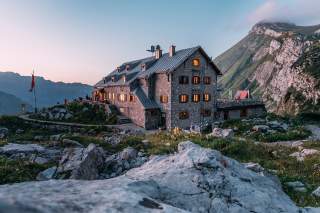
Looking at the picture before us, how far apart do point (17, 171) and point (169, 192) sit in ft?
35.9

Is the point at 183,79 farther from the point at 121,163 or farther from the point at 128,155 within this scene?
the point at 121,163

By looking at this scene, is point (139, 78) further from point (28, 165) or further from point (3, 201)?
point (3, 201)

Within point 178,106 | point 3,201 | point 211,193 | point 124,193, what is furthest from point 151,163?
point 178,106

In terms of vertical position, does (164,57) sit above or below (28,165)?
above

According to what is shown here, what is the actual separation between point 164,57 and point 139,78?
6131 mm

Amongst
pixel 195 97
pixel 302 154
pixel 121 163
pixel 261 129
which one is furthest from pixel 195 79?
pixel 121 163

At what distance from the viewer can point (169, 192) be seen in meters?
5.82

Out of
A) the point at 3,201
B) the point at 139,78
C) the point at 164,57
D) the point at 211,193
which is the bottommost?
the point at 211,193

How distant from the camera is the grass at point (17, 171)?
42.6 feet

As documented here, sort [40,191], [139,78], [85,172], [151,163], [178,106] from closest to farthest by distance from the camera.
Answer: [40,191] < [151,163] < [85,172] < [178,106] < [139,78]

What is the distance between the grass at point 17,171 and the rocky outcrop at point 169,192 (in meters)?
8.29

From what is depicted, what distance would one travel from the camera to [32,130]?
4081 centimetres

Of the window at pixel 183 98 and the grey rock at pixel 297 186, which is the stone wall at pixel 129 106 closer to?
the window at pixel 183 98

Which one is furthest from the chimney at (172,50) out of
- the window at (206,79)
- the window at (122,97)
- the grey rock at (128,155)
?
the grey rock at (128,155)
